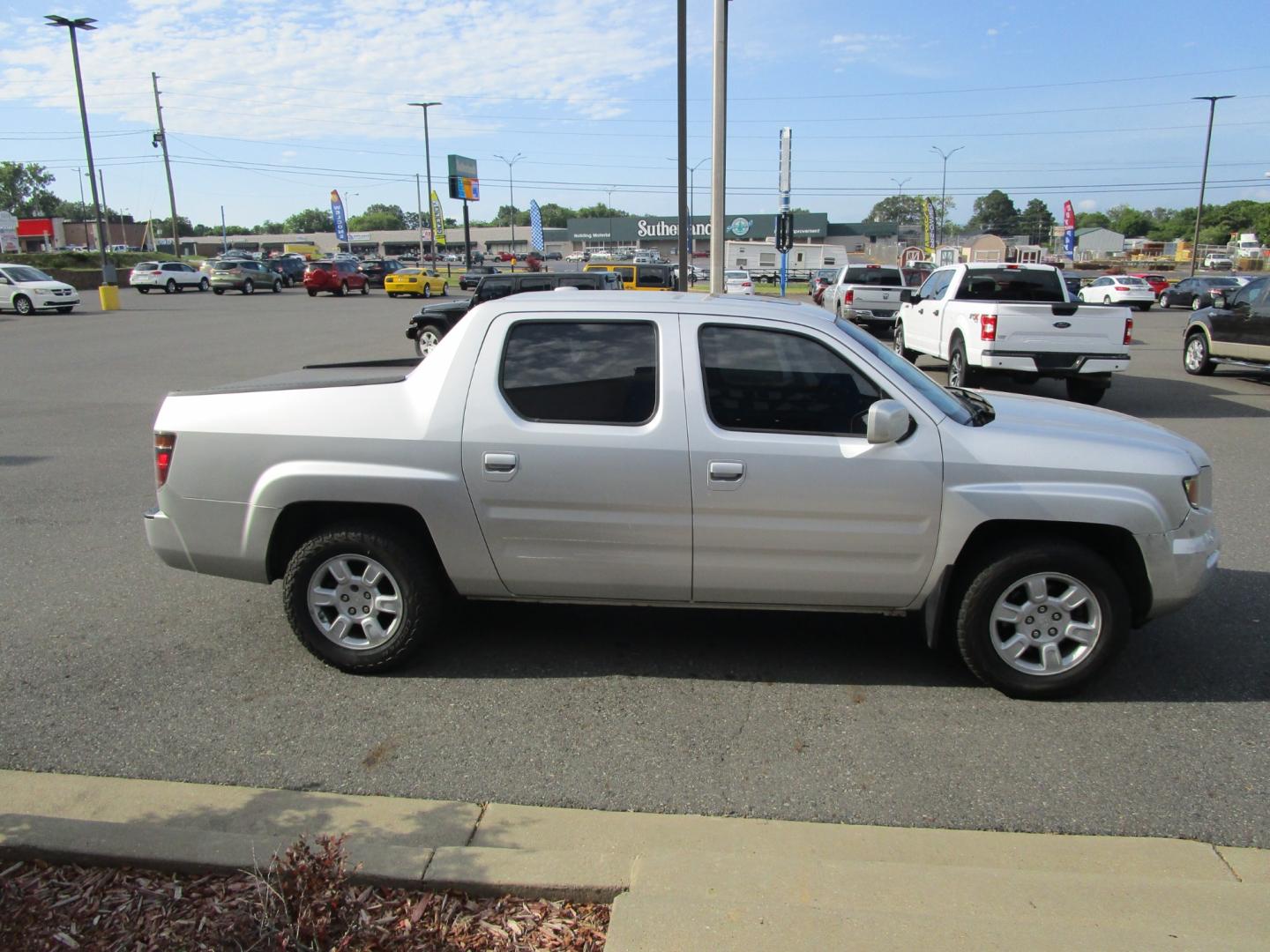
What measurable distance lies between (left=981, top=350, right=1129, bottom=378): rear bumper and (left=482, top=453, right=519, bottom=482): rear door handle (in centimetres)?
965

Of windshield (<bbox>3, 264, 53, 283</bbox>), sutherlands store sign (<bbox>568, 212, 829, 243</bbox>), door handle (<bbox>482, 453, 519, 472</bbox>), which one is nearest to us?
door handle (<bbox>482, 453, 519, 472</bbox>)

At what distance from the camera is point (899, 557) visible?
427 cm

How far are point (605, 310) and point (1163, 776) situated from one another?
120 inches

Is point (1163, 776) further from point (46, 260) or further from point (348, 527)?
point (46, 260)

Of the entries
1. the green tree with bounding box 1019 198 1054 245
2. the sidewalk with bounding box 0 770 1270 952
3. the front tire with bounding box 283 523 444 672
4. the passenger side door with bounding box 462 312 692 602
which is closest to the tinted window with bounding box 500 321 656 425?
the passenger side door with bounding box 462 312 692 602

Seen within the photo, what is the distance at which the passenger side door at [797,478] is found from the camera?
4.19m

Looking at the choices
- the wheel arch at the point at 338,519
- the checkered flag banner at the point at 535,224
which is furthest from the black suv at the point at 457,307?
the checkered flag banner at the point at 535,224

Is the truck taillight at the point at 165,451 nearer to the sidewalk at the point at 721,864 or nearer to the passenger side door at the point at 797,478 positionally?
the sidewalk at the point at 721,864

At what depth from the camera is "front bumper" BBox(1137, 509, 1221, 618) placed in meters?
4.21

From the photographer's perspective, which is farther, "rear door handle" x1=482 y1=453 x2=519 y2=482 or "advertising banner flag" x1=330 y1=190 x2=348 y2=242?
"advertising banner flag" x1=330 y1=190 x2=348 y2=242

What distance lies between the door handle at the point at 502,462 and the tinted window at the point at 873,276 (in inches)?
882

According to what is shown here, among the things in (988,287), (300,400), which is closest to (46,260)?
(988,287)

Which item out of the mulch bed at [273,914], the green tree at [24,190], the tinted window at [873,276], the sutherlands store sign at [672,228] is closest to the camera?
the mulch bed at [273,914]

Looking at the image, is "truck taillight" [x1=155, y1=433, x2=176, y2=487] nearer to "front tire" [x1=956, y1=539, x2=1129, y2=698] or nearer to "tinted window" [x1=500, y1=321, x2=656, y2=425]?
"tinted window" [x1=500, y1=321, x2=656, y2=425]
